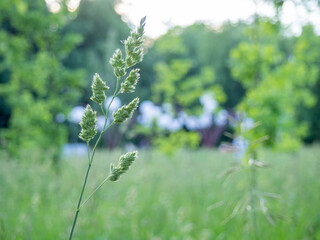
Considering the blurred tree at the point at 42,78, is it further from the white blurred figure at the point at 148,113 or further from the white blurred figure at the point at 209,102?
the white blurred figure at the point at 209,102

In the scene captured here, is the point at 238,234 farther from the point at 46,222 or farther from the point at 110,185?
the point at 110,185

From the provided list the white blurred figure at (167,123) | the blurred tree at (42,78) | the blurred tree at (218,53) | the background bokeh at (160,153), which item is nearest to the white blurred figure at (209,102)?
the background bokeh at (160,153)

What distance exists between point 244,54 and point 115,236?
2.55 meters

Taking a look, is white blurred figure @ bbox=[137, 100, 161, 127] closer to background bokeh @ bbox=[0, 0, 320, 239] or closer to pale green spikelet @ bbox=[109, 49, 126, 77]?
background bokeh @ bbox=[0, 0, 320, 239]

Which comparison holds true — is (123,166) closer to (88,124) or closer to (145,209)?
(88,124)

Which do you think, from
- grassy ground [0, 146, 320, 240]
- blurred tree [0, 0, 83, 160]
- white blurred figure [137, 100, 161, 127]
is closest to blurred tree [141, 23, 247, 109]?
white blurred figure [137, 100, 161, 127]

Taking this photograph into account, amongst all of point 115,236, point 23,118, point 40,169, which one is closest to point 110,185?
point 40,169

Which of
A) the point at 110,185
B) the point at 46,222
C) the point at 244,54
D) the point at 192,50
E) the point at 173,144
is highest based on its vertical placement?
the point at 192,50

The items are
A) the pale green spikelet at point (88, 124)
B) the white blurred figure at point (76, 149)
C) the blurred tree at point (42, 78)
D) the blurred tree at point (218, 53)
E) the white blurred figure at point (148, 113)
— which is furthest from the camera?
the blurred tree at point (218, 53)

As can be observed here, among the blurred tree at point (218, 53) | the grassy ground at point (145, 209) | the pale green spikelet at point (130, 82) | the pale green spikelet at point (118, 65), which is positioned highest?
the blurred tree at point (218, 53)

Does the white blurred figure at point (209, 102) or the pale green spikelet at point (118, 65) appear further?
the white blurred figure at point (209, 102)

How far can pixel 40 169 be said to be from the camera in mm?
4191

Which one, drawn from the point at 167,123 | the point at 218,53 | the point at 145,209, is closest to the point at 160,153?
the point at 167,123

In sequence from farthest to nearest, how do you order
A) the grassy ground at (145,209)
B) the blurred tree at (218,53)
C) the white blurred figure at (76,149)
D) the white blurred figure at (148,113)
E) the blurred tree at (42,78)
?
the blurred tree at (218,53) < the white blurred figure at (148,113) < the blurred tree at (42,78) < the white blurred figure at (76,149) < the grassy ground at (145,209)
